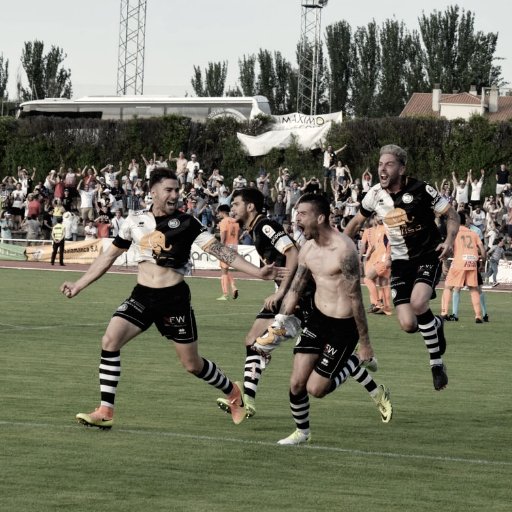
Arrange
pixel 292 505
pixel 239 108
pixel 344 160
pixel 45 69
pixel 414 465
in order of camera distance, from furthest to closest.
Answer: pixel 45 69 → pixel 239 108 → pixel 344 160 → pixel 414 465 → pixel 292 505

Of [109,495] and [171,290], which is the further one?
[171,290]

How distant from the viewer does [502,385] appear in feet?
49.3

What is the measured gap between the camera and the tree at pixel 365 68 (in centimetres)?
9731

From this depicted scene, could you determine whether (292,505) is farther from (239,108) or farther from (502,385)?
(239,108)

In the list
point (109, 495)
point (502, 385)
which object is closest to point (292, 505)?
point (109, 495)

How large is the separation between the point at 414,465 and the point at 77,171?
5079 centimetres

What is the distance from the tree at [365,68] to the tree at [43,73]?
22.4 meters

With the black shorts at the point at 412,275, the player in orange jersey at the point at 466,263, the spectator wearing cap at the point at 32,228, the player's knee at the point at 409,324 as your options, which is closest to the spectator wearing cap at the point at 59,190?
the spectator wearing cap at the point at 32,228

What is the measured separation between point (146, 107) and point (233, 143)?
245 inches

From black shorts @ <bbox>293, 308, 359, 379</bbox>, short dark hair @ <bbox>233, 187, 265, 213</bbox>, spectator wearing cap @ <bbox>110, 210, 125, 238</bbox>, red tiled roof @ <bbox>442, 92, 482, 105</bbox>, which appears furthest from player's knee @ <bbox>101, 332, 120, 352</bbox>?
red tiled roof @ <bbox>442, 92, 482, 105</bbox>

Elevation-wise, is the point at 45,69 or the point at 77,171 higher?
the point at 45,69

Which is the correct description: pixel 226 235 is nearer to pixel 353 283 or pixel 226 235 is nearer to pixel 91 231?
pixel 91 231

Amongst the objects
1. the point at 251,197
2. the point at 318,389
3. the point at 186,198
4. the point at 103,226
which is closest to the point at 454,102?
the point at 186,198

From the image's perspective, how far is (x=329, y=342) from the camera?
10242mm
